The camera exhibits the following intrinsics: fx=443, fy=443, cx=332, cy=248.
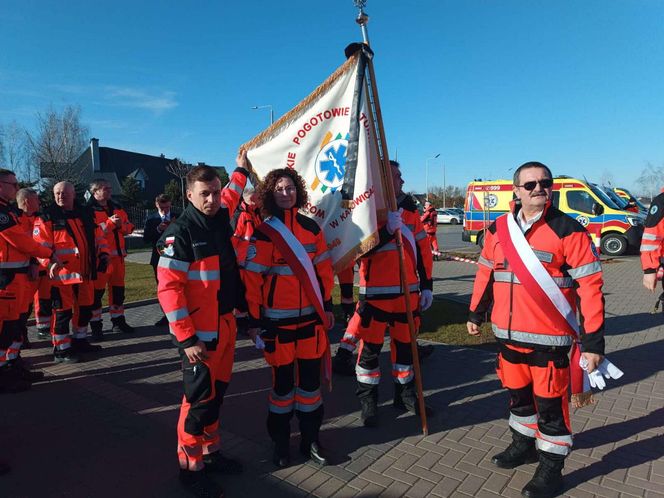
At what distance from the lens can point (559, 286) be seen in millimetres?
3023

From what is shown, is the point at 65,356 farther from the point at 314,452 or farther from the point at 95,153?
the point at 95,153

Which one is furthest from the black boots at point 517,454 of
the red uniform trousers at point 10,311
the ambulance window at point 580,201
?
the ambulance window at point 580,201

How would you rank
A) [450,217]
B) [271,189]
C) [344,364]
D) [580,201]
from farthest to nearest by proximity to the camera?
[450,217] < [580,201] < [344,364] < [271,189]

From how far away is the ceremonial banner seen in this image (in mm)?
3908

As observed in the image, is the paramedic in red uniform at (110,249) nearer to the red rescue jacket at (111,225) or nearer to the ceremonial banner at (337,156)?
the red rescue jacket at (111,225)

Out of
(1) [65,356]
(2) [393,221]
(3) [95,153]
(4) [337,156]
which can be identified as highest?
(3) [95,153]

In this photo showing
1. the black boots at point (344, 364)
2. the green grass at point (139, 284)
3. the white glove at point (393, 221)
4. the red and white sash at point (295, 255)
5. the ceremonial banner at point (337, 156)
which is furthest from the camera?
the green grass at point (139, 284)

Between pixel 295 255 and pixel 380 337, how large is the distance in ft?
4.82

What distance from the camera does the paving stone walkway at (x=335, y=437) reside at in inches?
126

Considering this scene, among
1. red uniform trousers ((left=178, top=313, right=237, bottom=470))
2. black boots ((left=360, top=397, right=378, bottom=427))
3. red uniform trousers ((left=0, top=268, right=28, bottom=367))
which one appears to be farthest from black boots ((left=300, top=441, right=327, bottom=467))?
red uniform trousers ((left=0, top=268, right=28, bottom=367))

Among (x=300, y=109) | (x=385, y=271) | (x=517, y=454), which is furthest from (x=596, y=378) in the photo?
(x=300, y=109)

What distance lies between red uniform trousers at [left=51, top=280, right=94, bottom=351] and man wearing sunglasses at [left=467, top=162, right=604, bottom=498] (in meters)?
5.57

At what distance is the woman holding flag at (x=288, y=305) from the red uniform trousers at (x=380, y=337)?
0.80 m

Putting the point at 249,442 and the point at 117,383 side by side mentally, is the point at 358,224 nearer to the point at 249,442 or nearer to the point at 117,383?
the point at 249,442
